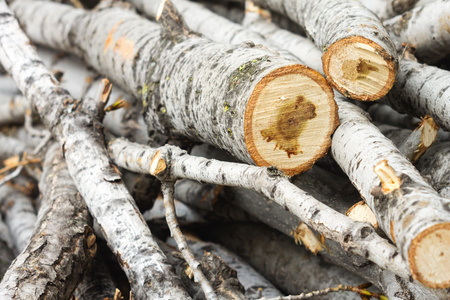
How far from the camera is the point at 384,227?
4.20 ft

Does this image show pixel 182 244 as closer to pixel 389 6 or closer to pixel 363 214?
pixel 363 214

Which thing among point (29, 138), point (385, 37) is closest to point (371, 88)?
point (385, 37)

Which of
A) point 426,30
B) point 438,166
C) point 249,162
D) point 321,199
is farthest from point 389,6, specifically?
point 249,162

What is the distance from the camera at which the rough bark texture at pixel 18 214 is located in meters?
2.74

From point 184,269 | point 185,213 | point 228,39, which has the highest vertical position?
point 228,39

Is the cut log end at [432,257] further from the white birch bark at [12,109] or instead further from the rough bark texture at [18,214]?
the white birch bark at [12,109]

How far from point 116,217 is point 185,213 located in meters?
0.83

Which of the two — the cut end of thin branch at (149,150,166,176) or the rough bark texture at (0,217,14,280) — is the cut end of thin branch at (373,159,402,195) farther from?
the rough bark texture at (0,217,14,280)

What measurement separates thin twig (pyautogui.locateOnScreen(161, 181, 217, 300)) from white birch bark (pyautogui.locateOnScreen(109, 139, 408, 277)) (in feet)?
0.23

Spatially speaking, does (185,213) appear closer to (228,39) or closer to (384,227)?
(228,39)

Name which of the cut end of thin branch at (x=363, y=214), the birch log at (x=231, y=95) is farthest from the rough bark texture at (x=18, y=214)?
the cut end of thin branch at (x=363, y=214)

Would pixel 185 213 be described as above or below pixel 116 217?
below

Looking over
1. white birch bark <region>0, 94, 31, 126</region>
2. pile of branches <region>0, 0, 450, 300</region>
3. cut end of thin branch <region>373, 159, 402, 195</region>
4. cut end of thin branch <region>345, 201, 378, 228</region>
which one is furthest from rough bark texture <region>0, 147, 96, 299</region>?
white birch bark <region>0, 94, 31, 126</region>

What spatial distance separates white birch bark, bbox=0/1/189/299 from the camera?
1709mm
